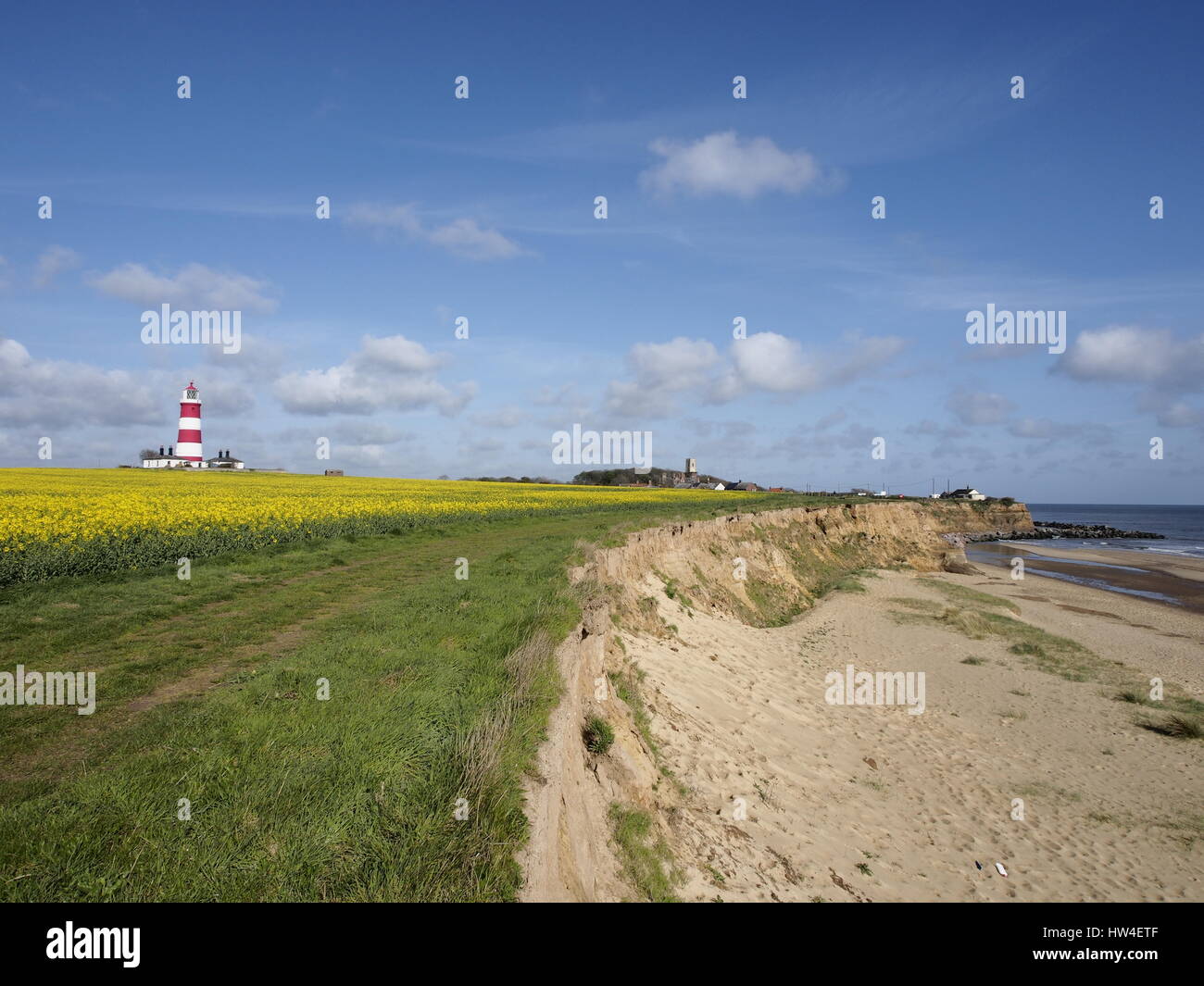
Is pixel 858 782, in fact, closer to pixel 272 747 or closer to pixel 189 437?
pixel 272 747

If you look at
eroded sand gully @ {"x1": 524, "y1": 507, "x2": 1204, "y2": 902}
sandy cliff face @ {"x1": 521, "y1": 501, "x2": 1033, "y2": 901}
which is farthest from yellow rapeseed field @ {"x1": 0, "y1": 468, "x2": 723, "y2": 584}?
eroded sand gully @ {"x1": 524, "y1": 507, "x2": 1204, "y2": 902}

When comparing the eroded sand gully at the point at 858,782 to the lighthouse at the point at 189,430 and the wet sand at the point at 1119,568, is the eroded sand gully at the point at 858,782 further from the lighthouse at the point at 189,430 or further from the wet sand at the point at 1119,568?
the lighthouse at the point at 189,430

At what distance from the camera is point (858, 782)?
40.1ft

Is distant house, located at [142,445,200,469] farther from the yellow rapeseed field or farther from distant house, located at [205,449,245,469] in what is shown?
the yellow rapeseed field

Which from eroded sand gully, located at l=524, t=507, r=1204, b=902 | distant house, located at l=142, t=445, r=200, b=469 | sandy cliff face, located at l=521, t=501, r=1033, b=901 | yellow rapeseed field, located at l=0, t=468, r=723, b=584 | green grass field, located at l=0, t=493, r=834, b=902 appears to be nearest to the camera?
green grass field, located at l=0, t=493, r=834, b=902

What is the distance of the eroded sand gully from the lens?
801cm

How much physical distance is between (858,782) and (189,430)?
358 ft

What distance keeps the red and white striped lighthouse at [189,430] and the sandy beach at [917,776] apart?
326 ft

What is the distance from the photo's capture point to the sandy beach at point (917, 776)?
30.5ft

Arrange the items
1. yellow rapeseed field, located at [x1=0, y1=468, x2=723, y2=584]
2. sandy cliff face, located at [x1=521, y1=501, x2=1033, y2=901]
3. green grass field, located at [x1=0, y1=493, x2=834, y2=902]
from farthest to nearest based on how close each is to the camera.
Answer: yellow rapeseed field, located at [x1=0, y1=468, x2=723, y2=584], sandy cliff face, located at [x1=521, y1=501, x2=1033, y2=901], green grass field, located at [x1=0, y1=493, x2=834, y2=902]
